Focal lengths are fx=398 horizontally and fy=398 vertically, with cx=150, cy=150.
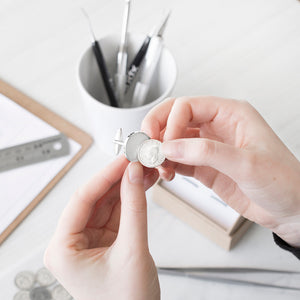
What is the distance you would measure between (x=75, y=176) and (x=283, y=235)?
1.09 feet

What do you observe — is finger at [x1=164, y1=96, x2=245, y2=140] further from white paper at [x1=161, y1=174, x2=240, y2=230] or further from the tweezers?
the tweezers

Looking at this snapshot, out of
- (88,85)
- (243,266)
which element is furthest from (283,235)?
(88,85)

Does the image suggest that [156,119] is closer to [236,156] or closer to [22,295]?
[236,156]

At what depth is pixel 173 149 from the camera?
44 cm

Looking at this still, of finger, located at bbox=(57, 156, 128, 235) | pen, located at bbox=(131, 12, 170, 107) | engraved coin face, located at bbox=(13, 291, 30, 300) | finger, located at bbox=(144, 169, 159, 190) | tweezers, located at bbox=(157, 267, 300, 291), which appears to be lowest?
tweezers, located at bbox=(157, 267, 300, 291)

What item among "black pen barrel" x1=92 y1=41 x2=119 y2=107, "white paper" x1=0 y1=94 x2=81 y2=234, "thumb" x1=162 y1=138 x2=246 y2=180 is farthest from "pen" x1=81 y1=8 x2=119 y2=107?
"thumb" x1=162 y1=138 x2=246 y2=180

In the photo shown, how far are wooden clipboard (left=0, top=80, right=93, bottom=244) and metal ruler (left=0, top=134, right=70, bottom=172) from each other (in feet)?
0.06

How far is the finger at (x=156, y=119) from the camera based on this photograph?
519 millimetres

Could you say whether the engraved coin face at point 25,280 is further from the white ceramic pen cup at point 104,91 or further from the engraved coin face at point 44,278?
the white ceramic pen cup at point 104,91

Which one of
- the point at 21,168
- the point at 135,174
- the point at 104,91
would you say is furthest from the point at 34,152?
the point at 135,174

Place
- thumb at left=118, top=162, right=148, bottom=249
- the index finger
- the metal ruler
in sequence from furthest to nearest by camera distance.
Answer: the metal ruler → the index finger → thumb at left=118, top=162, right=148, bottom=249

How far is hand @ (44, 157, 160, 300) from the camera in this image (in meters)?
0.43

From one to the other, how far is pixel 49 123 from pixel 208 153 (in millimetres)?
365

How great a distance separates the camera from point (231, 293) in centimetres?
56
